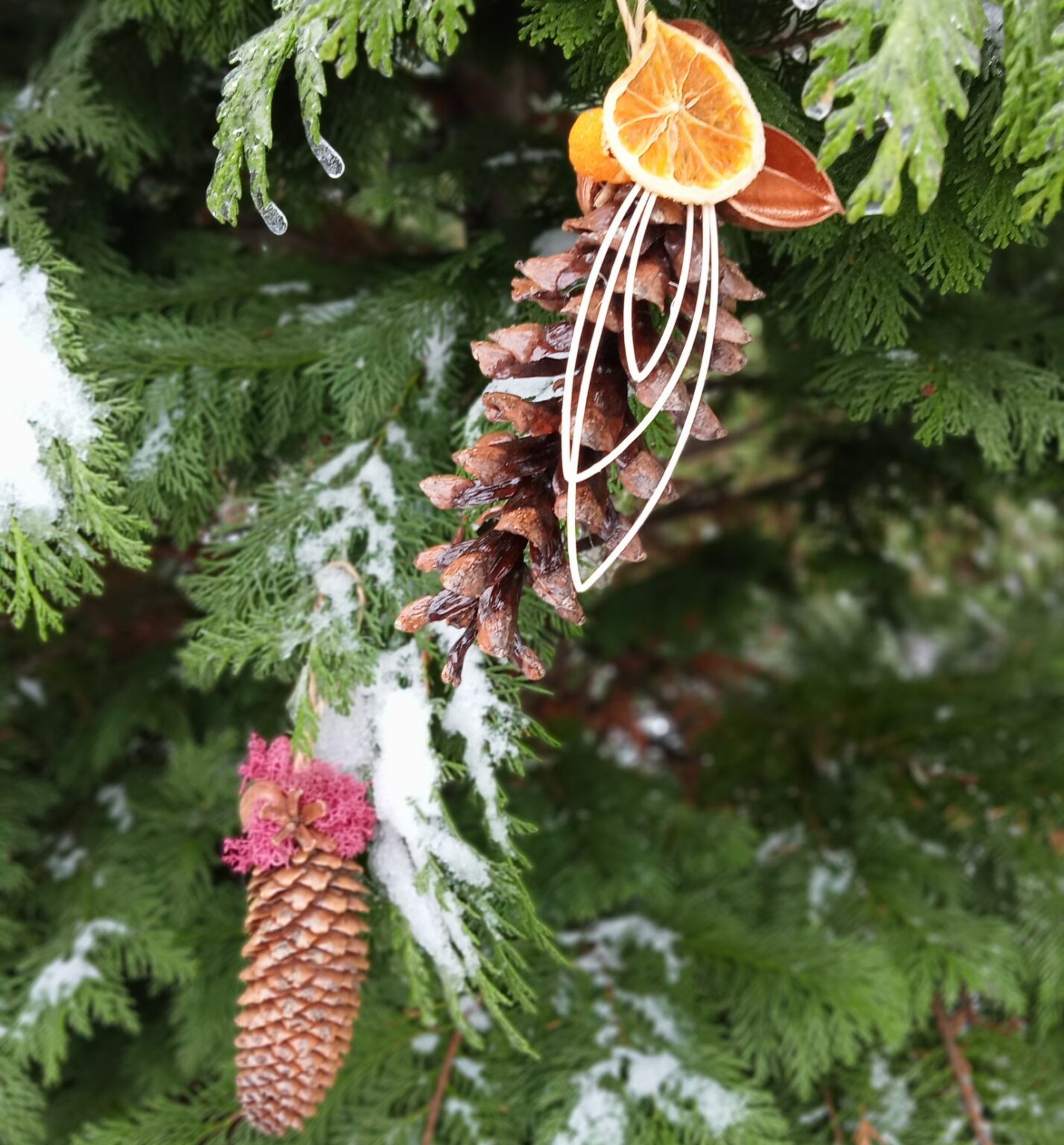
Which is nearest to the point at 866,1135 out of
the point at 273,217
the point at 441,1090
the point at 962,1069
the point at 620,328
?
the point at 962,1069

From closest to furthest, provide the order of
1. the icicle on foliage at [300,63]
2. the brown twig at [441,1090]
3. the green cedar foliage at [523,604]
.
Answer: the icicle on foliage at [300,63]
the green cedar foliage at [523,604]
the brown twig at [441,1090]

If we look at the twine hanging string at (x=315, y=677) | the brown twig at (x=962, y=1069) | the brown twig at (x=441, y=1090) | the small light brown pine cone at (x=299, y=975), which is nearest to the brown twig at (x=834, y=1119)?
the brown twig at (x=962, y=1069)

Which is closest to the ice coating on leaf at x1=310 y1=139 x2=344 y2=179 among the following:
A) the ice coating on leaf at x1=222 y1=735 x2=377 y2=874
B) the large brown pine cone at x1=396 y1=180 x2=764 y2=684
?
the large brown pine cone at x1=396 y1=180 x2=764 y2=684

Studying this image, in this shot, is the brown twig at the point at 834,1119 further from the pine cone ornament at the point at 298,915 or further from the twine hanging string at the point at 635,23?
the twine hanging string at the point at 635,23

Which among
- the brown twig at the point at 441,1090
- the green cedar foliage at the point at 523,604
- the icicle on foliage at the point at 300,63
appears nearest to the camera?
the icicle on foliage at the point at 300,63

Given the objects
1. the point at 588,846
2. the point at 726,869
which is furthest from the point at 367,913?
the point at 726,869

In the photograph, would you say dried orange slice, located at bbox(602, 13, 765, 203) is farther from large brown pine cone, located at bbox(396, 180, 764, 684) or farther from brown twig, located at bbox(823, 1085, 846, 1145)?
brown twig, located at bbox(823, 1085, 846, 1145)

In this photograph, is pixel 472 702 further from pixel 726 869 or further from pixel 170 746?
pixel 170 746
